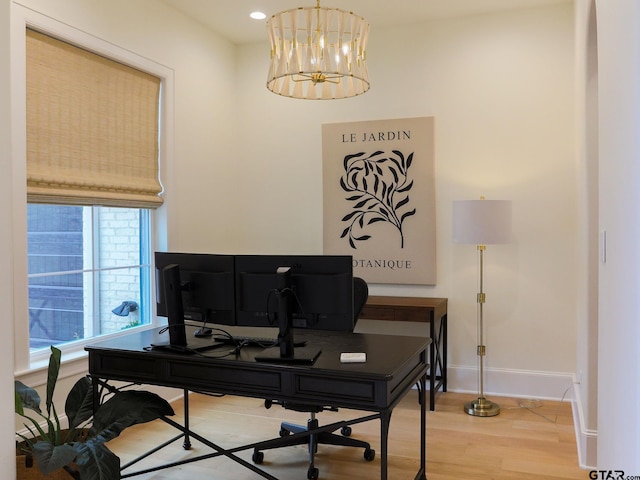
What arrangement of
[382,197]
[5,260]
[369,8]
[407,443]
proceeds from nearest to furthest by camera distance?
[5,260] → [407,443] → [369,8] → [382,197]

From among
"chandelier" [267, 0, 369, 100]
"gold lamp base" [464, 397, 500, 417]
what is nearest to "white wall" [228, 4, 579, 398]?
"gold lamp base" [464, 397, 500, 417]

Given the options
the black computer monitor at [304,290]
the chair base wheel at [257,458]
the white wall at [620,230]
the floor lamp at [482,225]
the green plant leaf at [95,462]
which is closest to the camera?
the white wall at [620,230]

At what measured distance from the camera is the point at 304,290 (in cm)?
272

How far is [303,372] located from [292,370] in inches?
2.1

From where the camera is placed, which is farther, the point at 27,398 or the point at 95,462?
the point at 27,398

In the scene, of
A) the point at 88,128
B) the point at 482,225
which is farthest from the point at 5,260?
the point at 482,225

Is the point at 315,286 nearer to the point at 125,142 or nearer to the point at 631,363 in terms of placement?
the point at 631,363

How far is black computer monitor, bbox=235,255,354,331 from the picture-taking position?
106 inches

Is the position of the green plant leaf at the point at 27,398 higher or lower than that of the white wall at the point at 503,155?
lower

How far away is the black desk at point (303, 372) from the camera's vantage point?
2.41 metres

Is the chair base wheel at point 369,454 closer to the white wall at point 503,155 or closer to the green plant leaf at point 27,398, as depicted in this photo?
the white wall at point 503,155

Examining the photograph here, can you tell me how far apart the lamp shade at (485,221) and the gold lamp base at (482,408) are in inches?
46.5

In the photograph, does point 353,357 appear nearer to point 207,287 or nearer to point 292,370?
point 292,370

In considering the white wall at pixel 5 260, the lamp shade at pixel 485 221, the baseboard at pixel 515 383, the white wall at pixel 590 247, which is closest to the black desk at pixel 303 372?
the white wall at pixel 5 260
